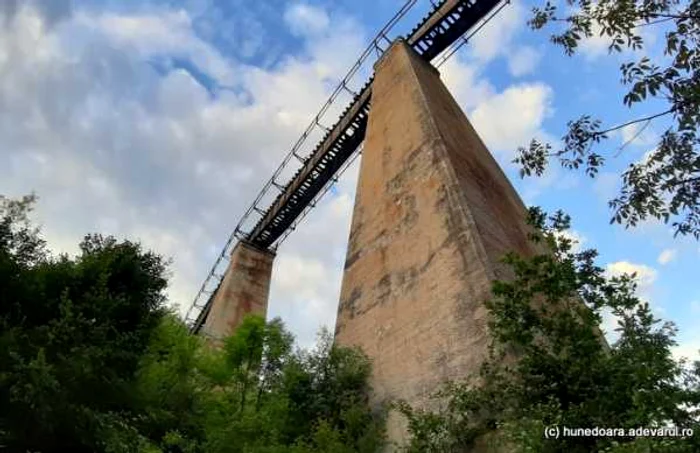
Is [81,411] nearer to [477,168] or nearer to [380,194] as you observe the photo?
[380,194]

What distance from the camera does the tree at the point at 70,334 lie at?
24.5ft

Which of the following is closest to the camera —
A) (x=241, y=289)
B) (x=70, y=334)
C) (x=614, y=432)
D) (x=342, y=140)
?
(x=614, y=432)

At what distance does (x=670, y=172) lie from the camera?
5.82m

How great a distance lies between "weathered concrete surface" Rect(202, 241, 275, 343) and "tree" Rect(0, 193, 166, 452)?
43.2ft

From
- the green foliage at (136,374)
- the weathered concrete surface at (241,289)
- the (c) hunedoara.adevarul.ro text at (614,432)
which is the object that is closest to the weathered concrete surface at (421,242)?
the green foliage at (136,374)

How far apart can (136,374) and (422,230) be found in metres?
5.77

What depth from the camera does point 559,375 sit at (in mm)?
7129

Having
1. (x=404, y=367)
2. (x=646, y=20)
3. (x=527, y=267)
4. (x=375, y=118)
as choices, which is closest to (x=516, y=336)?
(x=527, y=267)

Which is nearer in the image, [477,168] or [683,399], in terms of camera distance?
[683,399]

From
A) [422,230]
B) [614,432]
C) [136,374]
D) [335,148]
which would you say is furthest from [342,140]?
[614,432]

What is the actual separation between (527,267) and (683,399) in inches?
104

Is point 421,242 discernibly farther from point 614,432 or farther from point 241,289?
point 241,289

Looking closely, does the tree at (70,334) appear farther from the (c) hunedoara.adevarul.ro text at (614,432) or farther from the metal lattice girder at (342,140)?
the metal lattice girder at (342,140)

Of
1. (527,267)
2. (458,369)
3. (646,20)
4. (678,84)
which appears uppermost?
(646,20)
